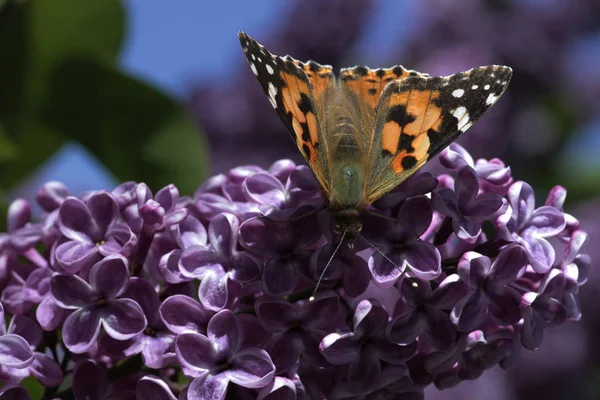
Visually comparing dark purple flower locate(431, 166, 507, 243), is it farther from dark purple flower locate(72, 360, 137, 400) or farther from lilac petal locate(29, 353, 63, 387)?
lilac petal locate(29, 353, 63, 387)

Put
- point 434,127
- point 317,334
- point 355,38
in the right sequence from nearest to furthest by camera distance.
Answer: point 317,334, point 434,127, point 355,38

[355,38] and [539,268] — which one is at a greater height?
[355,38]

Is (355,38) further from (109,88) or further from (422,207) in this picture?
(422,207)

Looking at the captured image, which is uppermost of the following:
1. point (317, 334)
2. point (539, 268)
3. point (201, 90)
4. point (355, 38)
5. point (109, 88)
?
point (355, 38)

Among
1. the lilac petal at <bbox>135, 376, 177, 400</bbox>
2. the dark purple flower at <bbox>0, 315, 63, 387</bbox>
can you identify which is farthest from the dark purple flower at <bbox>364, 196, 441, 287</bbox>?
the dark purple flower at <bbox>0, 315, 63, 387</bbox>

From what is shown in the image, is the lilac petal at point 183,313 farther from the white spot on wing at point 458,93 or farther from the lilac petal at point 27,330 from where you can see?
the white spot on wing at point 458,93

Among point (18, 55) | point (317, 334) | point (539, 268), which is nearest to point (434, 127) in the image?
point (539, 268)
